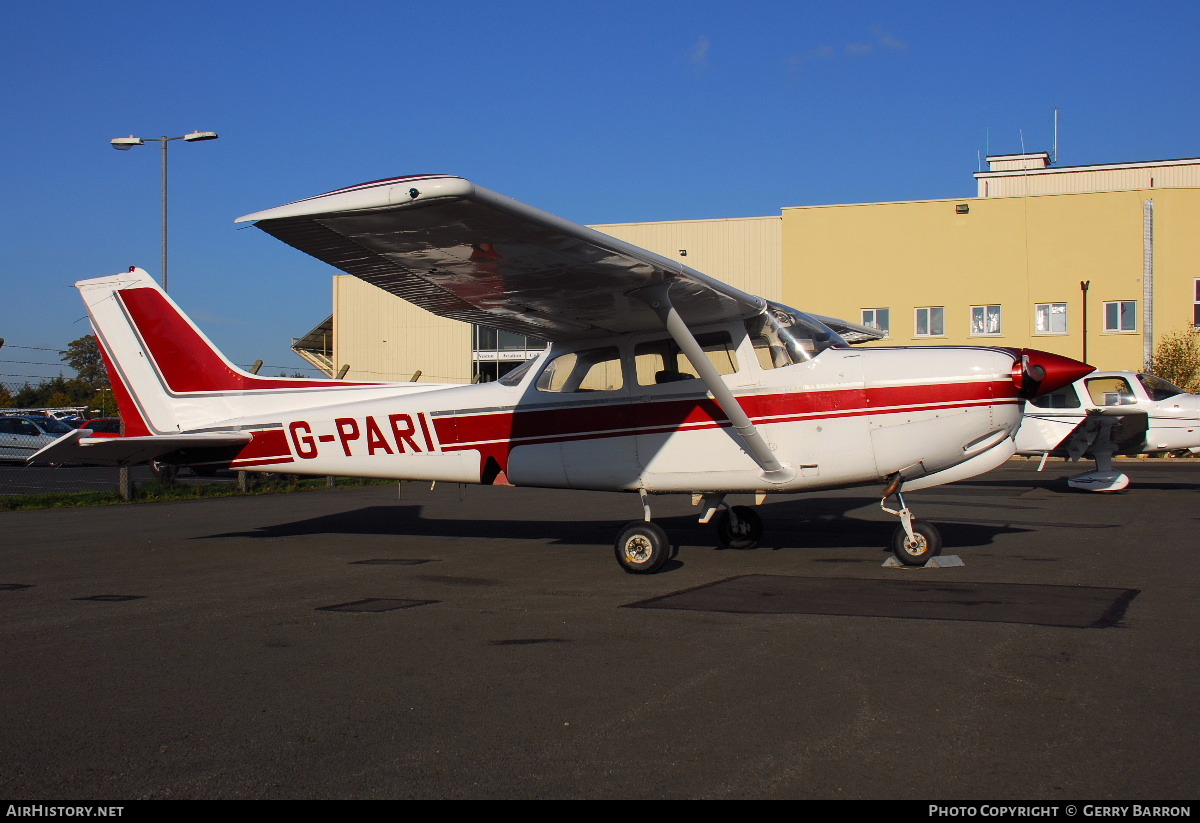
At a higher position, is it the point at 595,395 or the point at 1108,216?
the point at 1108,216

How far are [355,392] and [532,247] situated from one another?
4692 millimetres

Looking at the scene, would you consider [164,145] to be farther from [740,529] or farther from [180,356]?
[740,529]

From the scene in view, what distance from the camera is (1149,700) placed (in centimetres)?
432

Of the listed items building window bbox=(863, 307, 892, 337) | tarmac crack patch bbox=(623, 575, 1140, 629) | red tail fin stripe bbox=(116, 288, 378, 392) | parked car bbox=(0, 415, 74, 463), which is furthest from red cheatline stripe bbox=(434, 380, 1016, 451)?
building window bbox=(863, 307, 892, 337)

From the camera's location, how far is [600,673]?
4.95m

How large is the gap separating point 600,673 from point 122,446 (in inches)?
291

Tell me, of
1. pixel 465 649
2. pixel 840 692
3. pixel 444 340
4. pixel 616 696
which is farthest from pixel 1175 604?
pixel 444 340

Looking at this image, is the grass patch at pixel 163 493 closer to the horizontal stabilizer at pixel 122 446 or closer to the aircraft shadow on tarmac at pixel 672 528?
the aircraft shadow on tarmac at pixel 672 528

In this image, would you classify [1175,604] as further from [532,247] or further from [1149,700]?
[532,247]

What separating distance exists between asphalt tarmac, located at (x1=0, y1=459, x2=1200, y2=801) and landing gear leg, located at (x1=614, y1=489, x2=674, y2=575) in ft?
0.61

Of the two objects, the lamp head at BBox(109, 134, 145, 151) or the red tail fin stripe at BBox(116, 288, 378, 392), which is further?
the lamp head at BBox(109, 134, 145, 151)

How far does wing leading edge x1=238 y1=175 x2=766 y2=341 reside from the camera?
6.08m

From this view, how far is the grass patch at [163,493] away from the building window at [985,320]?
86.4 feet

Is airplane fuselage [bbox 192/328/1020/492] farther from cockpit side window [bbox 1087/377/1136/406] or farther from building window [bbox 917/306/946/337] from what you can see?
building window [bbox 917/306/946/337]
